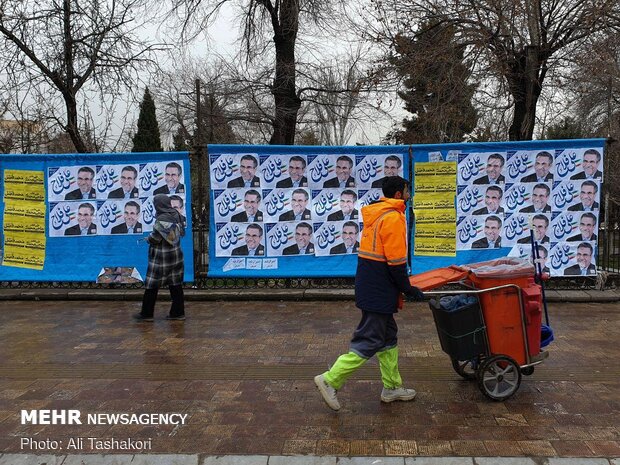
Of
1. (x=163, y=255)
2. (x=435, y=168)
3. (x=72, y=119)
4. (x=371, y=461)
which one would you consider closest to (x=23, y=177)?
(x=72, y=119)

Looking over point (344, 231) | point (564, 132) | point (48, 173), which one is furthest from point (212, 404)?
point (564, 132)

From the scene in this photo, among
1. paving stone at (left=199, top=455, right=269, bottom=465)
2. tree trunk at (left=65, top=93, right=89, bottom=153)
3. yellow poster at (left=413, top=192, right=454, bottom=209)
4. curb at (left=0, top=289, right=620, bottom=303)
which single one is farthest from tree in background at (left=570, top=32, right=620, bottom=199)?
tree trunk at (left=65, top=93, right=89, bottom=153)

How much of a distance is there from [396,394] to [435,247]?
4.10 metres

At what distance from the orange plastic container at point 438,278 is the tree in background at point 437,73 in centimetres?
780

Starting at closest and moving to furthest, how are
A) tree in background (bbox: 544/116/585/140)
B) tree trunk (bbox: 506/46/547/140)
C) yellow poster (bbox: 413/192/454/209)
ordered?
yellow poster (bbox: 413/192/454/209)
tree trunk (bbox: 506/46/547/140)
tree in background (bbox: 544/116/585/140)

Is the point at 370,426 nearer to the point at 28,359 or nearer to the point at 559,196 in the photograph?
the point at 28,359

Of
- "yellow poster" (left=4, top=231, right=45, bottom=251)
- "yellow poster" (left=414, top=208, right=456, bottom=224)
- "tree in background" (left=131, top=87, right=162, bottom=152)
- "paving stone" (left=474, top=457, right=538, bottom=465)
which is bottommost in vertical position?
"paving stone" (left=474, top=457, right=538, bottom=465)

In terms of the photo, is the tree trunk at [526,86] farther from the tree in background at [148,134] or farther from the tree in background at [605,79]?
the tree in background at [148,134]

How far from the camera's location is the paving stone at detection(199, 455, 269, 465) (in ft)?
11.4

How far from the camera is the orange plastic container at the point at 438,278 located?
4.25m

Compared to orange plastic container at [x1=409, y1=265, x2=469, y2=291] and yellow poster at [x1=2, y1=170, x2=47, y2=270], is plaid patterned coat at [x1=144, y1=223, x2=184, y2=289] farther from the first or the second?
orange plastic container at [x1=409, y1=265, x2=469, y2=291]

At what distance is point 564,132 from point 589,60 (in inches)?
536

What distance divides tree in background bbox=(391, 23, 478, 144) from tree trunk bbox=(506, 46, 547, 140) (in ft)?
2.96

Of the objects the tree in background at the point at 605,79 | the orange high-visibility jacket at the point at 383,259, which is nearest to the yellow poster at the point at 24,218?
the orange high-visibility jacket at the point at 383,259
